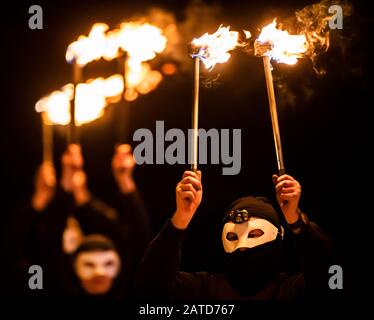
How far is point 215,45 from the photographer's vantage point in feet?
11.5

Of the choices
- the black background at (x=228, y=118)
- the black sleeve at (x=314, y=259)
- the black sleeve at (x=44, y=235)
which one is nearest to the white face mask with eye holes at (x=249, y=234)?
the black sleeve at (x=314, y=259)

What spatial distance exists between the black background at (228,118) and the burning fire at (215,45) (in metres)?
0.36

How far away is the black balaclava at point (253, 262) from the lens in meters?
3.26

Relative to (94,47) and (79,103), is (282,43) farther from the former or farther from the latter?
(79,103)

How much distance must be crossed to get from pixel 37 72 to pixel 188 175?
1.55 meters

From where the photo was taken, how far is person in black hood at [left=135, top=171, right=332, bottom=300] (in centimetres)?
311

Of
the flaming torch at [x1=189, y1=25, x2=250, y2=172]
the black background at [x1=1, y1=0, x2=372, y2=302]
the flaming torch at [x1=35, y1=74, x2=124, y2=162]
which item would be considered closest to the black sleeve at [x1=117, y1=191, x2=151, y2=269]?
the black background at [x1=1, y1=0, x2=372, y2=302]

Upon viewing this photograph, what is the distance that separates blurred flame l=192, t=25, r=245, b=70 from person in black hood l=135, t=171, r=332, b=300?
0.75 meters

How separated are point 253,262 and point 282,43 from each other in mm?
1333

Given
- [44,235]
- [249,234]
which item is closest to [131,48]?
[44,235]

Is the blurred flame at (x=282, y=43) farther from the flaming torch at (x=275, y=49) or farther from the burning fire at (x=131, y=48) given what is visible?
the burning fire at (x=131, y=48)

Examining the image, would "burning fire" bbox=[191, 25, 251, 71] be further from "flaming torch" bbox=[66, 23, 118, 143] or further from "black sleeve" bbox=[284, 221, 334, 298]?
"black sleeve" bbox=[284, 221, 334, 298]
